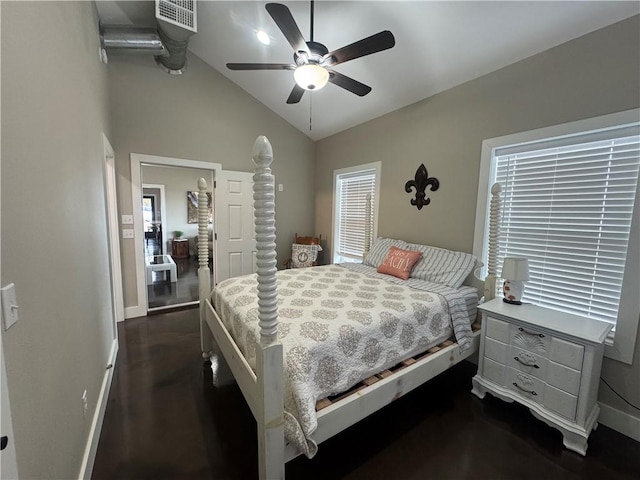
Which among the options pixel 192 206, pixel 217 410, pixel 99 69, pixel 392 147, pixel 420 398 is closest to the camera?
pixel 217 410

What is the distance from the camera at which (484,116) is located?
98.1 inches

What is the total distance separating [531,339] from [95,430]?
2.80m

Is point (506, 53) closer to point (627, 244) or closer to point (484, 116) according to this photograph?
point (484, 116)

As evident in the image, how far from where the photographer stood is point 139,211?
3.35 meters

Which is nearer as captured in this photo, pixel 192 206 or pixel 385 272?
pixel 385 272

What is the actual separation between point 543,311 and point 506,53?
207 cm

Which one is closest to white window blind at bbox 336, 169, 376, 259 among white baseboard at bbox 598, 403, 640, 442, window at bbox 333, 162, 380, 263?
window at bbox 333, 162, 380, 263

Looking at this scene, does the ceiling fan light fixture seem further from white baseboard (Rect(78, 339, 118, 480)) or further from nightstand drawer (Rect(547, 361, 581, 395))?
white baseboard (Rect(78, 339, 118, 480))

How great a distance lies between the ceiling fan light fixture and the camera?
71.3 inches

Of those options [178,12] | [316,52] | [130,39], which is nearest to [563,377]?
[316,52]

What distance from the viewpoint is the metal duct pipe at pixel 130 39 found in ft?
8.56

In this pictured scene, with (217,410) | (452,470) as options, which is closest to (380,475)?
(452,470)

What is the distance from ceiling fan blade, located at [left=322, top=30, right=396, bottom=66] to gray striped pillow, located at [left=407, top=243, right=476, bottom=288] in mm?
1855

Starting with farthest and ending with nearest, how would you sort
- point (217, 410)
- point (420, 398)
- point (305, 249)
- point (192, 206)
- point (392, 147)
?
point (192, 206), point (305, 249), point (392, 147), point (420, 398), point (217, 410)
